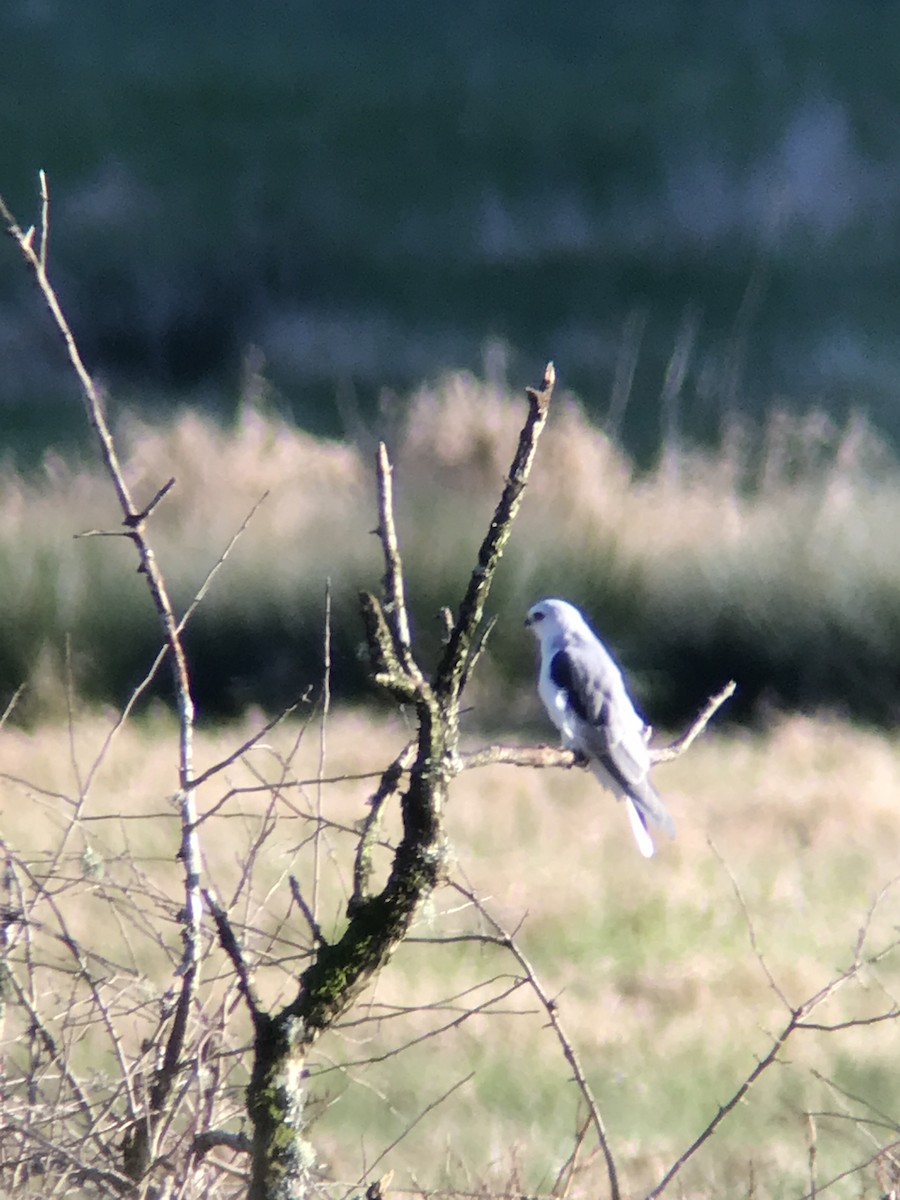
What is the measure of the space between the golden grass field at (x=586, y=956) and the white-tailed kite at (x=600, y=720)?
0.51m

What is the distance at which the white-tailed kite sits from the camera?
4.22 m

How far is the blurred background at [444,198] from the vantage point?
52.5ft

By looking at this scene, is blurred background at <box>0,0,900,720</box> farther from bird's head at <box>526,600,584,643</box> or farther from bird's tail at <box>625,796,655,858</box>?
bird's tail at <box>625,796,655,858</box>

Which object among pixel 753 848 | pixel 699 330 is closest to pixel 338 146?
pixel 699 330

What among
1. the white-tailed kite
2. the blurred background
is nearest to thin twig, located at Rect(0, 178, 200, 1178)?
the white-tailed kite

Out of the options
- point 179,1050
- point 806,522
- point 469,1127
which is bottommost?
point 806,522

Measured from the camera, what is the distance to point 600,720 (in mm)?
4312

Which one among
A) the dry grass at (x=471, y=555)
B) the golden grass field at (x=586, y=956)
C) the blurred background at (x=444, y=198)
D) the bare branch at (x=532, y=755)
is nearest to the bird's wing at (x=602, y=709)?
the golden grass field at (x=586, y=956)

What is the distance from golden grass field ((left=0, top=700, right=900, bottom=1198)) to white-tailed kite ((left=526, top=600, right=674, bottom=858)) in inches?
19.9

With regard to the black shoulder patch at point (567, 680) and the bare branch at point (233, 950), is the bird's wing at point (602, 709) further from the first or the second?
the bare branch at point (233, 950)

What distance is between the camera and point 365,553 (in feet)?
41.6

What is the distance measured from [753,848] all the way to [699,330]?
340 inches

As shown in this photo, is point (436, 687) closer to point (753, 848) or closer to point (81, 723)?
point (753, 848)

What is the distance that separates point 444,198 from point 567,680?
13.2 metres
